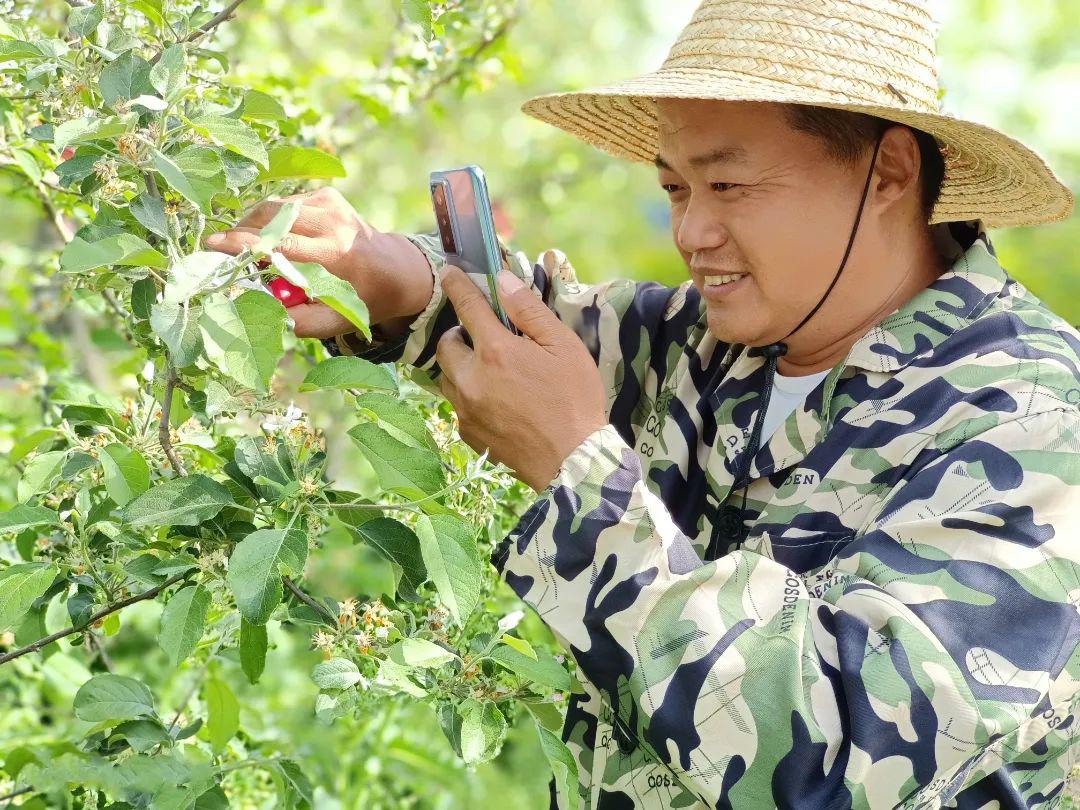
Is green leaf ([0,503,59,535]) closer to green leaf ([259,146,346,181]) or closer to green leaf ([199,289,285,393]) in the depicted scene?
green leaf ([199,289,285,393])

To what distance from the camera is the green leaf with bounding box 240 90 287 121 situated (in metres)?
1.39

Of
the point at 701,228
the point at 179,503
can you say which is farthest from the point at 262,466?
the point at 701,228

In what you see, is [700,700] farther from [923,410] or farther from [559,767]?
[923,410]

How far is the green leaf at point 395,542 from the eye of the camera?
1386 mm

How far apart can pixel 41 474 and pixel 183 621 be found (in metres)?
0.25

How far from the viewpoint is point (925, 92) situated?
1.82 metres

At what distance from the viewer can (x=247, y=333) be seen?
119 cm

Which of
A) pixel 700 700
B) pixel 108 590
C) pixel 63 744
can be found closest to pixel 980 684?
pixel 700 700

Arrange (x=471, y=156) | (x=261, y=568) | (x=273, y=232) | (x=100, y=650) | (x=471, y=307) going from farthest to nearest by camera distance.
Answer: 1. (x=471, y=156)
2. (x=100, y=650)
3. (x=471, y=307)
4. (x=261, y=568)
5. (x=273, y=232)

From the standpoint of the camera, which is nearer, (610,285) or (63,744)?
(63,744)

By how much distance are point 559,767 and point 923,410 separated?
70 cm

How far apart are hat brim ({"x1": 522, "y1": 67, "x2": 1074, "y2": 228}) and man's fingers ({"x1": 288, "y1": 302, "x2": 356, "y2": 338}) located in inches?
21.4

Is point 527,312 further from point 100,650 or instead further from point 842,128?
point 100,650

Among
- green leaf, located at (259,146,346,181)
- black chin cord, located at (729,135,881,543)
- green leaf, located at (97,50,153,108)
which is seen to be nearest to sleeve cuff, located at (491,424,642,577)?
black chin cord, located at (729,135,881,543)
